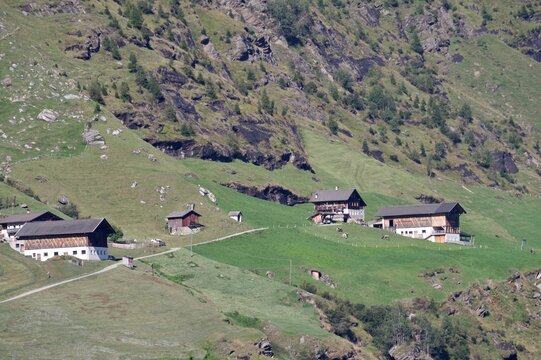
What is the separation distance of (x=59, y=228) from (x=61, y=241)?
1762 mm

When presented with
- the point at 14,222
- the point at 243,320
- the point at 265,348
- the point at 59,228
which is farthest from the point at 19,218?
the point at 265,348

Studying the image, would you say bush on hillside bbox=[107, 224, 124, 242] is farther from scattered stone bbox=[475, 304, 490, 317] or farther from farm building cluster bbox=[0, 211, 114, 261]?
scattered stone bbox=[475, 304, 490, 317]

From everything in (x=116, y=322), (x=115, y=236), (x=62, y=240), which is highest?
(x=115, y=236)

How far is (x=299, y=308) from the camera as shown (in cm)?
17175

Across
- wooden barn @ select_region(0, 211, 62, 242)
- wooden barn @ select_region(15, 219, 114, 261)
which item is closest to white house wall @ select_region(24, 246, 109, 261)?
wooden barn @ select_region(15, 219, 114, 261)

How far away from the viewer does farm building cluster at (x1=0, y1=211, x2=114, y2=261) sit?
6964 inches

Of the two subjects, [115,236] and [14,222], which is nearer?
[14,222]

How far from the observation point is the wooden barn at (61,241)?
580ft

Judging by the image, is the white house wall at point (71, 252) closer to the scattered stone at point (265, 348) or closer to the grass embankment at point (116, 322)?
the grass embankment at point (116, 322)

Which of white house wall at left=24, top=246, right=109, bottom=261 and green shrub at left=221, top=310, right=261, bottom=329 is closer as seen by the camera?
green shrub at left=221, top=310, right=261, bottom=329

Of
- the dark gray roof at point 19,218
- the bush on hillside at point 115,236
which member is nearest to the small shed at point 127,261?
the bush on hillside at point 115,236

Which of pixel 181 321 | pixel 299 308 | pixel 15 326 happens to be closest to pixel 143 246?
pixel 299 308

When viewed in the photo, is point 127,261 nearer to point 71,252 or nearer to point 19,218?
point 71,252

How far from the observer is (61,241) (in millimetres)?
177750
